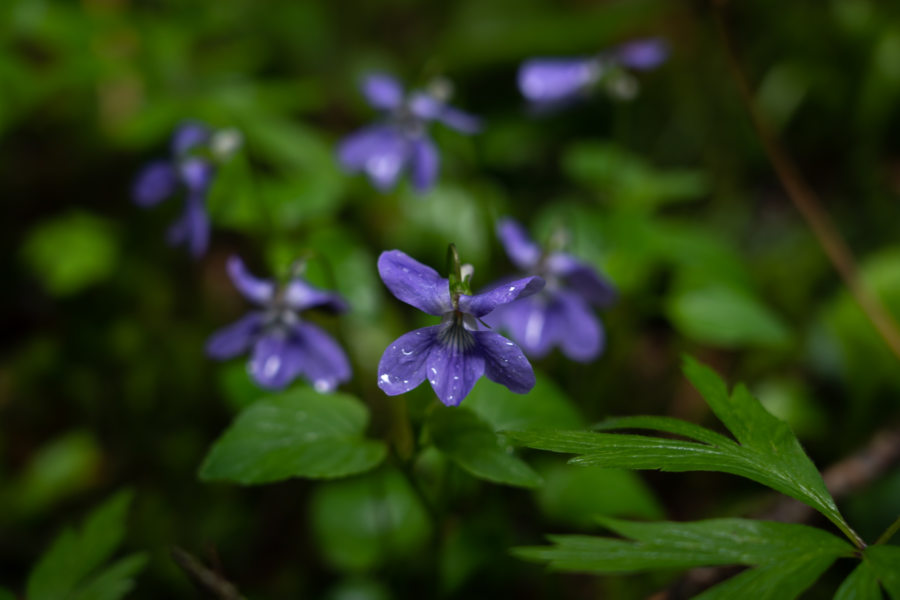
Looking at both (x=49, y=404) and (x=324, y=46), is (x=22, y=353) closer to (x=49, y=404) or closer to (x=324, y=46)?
(x=49, y=404)

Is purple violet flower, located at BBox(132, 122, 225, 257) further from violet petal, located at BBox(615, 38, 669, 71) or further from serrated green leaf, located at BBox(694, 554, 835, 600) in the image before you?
serrated green leaf, located at BBox(694, 554, 835, 600)

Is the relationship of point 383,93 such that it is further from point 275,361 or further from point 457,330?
point 457,330

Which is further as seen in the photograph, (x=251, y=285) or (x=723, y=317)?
(x=723, y=317)

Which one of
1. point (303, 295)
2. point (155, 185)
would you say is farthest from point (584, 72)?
point (155, 185)

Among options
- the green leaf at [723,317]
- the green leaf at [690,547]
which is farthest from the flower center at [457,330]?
the green leaf at [723,317]

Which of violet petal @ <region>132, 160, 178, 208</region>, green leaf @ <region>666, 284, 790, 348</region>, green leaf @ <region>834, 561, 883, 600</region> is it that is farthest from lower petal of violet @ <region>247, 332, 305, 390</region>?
green leaf @ <region>666, 284, 790, 348</region>

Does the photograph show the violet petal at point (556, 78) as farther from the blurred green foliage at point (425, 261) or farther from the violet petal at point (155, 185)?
the violet petal at point (155, 185)
